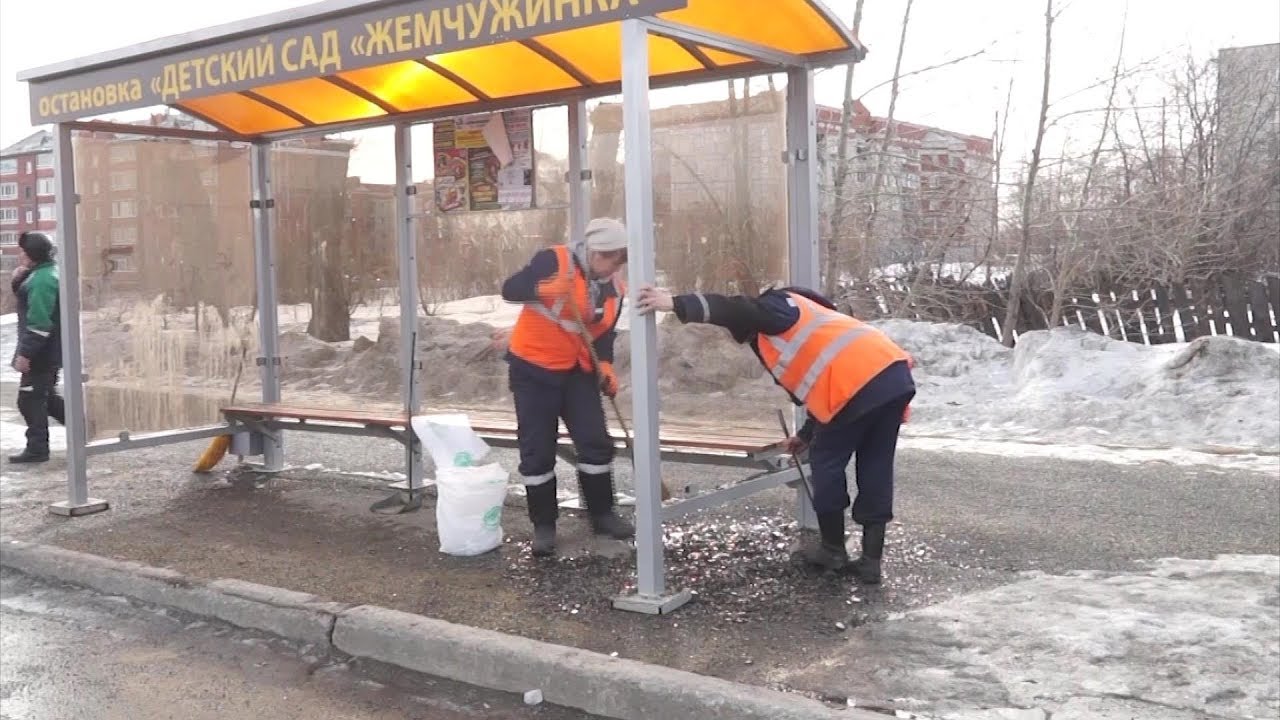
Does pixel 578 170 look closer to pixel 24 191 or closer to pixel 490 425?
pixel 490 425

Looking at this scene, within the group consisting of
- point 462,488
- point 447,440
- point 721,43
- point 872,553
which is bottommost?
point 872,553

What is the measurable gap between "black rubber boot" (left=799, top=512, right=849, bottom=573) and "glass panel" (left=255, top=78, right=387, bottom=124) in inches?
153

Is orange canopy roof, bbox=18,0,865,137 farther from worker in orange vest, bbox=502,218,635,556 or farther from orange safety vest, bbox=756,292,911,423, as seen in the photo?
orange safety vest, bbox=756,292,911,423

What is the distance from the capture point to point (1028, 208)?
12969 millimetres

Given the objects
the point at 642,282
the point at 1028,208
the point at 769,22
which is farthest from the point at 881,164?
the point at 642,282

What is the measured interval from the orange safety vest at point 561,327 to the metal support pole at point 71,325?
3064 mm

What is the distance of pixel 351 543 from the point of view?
20.0ft

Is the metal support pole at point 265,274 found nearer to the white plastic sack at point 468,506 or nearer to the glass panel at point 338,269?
the glass panel at point 338,269

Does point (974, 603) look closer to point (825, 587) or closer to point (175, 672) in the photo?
point (825, 587)

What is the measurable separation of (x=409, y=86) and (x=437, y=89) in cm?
16

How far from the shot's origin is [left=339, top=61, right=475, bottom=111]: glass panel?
6613 millimetres

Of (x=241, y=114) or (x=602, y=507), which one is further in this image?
(x=241, y=114)

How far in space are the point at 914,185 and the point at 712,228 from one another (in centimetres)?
822

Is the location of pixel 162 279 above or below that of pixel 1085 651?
above
